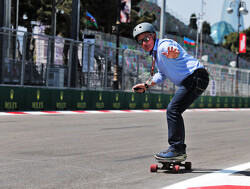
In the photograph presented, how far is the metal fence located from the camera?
16.3m

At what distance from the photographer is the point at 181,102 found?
5.43 metres

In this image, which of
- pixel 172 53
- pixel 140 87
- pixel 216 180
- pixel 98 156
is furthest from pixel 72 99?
pixel 216 180

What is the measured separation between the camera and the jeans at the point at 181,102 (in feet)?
17.7

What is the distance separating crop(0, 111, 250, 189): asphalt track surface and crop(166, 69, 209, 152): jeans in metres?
0.38

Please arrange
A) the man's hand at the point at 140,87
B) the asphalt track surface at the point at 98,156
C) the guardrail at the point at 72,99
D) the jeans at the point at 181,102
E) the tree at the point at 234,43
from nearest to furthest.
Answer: the asphalt track surface at the point at 98,156
the jeans at the point at 181,102
the man's hand at the point at 140,87
the guardrail at the point at 72,99
the tree at the point at 234,43

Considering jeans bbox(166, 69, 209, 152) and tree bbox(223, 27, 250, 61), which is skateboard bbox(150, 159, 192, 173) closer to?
jeans bbox(166, 69, 209, 152)

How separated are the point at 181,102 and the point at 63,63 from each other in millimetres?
13228

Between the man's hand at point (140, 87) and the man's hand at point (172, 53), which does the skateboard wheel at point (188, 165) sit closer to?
the man's hand at point (140, 87)

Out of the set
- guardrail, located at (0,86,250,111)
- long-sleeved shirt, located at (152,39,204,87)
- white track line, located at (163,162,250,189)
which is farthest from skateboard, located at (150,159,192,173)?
guardrail, located at (0,86,250,111)

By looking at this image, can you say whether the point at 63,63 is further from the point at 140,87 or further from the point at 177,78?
the point at 177,78

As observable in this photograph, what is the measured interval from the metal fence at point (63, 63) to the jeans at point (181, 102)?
11423 mm

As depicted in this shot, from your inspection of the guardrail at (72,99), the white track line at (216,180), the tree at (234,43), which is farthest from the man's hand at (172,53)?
the tree at (234,43)

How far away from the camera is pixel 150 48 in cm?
544

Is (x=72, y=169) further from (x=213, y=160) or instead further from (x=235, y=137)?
(x=235, y=137)
